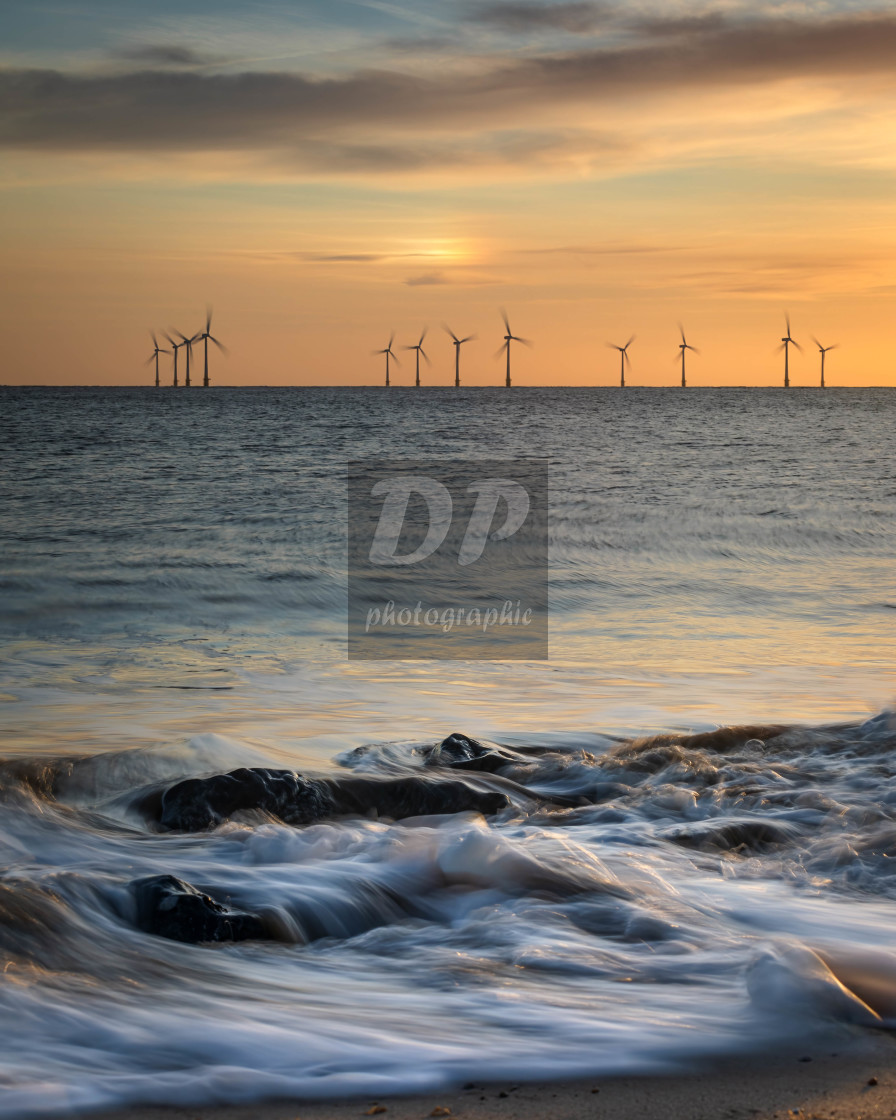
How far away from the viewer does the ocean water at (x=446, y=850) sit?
3115mm

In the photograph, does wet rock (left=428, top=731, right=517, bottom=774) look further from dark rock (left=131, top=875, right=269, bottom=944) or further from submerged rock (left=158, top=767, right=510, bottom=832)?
dark rock (left=131, top=875, right=269, bottom=944)

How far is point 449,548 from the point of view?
23250mm

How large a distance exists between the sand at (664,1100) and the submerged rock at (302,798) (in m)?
2.96

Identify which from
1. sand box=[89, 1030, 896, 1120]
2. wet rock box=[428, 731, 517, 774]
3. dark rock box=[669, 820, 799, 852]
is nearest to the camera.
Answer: sand box=[89, 1030, 896, 1120]

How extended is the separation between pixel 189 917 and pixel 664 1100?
202 cm

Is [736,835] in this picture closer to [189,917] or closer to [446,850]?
[446,850]

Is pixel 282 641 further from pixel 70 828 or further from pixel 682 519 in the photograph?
pixel 682 519

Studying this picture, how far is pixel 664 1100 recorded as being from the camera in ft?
8.94

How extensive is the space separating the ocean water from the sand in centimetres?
10

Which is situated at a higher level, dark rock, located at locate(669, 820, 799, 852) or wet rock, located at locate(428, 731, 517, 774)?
wet rock, located at locate(428, 731, 517, 774)

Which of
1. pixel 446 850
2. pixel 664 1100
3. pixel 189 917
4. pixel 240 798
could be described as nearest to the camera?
pixel 664 1100

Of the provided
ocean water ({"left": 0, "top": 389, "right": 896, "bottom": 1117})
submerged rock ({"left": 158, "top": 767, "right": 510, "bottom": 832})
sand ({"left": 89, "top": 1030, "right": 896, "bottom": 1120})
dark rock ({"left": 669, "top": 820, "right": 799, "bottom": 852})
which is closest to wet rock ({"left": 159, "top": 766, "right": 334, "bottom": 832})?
submerged rock ({"left": 158, "top": 767, "right": 510, "bottom": 832})

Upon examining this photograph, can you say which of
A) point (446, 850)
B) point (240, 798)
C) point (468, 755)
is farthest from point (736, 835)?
point (240, 798)

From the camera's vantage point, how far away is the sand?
263 cm
